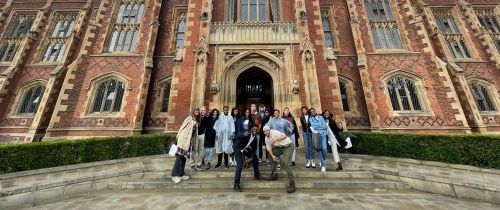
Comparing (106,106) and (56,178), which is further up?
(106,106)

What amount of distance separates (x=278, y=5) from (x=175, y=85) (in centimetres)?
826

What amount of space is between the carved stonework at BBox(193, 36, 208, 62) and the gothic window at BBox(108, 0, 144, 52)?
7.39m

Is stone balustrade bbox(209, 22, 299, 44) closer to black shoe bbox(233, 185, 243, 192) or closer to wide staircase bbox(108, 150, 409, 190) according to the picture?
wide staircase bbox(108, 150, 409, 190)

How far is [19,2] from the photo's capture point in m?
19.4

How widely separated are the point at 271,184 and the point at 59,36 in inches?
913

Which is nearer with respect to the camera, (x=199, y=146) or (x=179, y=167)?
(x=179, y=167)

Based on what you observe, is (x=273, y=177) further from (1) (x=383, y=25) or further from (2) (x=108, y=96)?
(1) (x=383, y=25)

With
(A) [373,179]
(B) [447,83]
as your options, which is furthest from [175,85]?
(B) [447,83]

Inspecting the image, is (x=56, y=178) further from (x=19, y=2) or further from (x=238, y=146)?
(x=19, y=2)

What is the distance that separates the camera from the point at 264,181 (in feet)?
17.4

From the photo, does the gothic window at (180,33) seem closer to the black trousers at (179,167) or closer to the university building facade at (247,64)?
the university building facade at (247,64)

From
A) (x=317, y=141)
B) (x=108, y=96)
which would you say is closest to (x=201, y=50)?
(x=317, y=141)

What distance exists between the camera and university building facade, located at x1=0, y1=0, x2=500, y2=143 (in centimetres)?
1116

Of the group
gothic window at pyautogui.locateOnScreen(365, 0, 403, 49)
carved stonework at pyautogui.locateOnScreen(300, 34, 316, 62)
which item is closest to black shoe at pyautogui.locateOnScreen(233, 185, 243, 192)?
carved stonework at pyautogui.locateOnScreen(300, 34, 316, 62)
